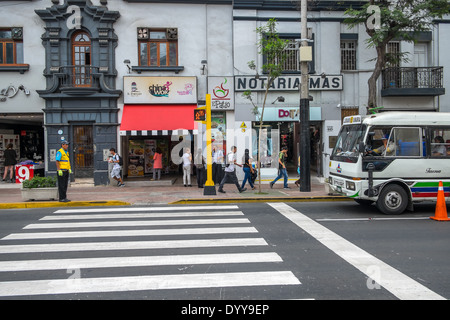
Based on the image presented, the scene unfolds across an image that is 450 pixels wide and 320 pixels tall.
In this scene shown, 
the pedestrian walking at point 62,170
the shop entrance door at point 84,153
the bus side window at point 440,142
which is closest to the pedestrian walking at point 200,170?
the shop entrance door at point 84,153

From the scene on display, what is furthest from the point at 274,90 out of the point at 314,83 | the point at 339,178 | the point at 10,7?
the point at 10,7

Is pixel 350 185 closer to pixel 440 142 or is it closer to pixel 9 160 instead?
pixel 440 142

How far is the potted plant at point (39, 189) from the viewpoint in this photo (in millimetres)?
12664

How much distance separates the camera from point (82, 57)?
1802 cm

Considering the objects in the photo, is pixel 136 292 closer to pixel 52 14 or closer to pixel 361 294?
pixel 361 294

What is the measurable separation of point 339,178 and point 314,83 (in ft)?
27.4

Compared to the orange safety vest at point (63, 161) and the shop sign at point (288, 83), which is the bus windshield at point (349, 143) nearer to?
the shop sign at point (288, 83)

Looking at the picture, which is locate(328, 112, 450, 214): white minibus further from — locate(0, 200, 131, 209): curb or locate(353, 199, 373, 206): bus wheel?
locate(0, 200, 131, 209): curb

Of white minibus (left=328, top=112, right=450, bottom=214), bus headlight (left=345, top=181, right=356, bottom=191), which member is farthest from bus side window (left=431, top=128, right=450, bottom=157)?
bus headlight (left=345, top=181, right=356, bottom=191)

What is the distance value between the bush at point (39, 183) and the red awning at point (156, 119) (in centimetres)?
471

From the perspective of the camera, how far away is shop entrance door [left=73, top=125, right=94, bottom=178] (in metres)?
18.0

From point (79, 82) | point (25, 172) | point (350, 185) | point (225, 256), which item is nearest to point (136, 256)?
point (225, 256)

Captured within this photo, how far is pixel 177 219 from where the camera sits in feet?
32.6

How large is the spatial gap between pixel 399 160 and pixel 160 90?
1125 centimetres
